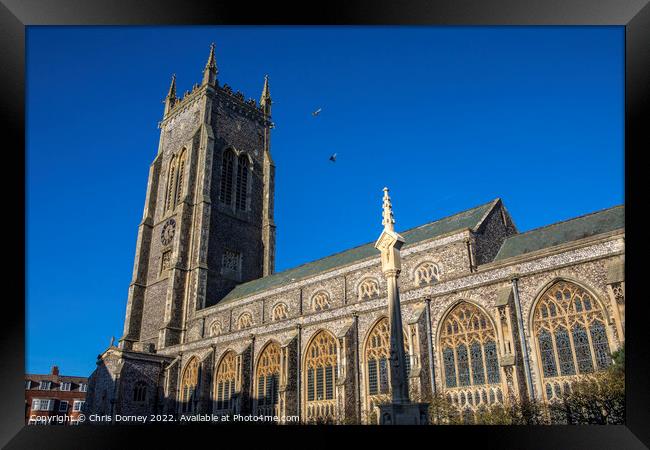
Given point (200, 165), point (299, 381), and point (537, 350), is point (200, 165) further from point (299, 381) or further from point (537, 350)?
point (537, 350)

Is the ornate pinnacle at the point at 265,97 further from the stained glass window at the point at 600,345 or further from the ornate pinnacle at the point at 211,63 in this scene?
the stained glass window at the point at 600,345

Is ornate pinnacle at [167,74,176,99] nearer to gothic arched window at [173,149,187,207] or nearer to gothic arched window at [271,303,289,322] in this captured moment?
gothic arched window at [173,149,187,207]

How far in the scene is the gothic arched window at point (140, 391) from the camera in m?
31.0

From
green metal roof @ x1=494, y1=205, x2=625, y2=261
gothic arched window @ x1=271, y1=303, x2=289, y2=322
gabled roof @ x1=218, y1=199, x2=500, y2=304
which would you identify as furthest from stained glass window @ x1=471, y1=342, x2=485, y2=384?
gothic arched window @ x1=271, y1=303, x2=289, y2=322

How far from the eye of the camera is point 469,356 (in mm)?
19688

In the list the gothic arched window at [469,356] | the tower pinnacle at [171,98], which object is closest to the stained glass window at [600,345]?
the gothic arched window at [469,356]

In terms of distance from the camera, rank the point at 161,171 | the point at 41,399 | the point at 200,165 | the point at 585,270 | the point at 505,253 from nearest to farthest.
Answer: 1. the point at 585,270
2. the point at 505,253
3. the point at 41,399
4. the point at 200,165
5. the point at 161,171

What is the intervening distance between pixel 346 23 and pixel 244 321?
2800 centimetres

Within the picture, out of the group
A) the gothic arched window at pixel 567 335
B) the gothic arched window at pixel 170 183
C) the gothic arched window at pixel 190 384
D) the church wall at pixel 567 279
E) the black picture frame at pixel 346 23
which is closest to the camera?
the black picture frame at pixel 346 23

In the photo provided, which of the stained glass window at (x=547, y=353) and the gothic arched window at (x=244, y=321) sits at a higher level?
the gothic arched window at (x=244, y=321)

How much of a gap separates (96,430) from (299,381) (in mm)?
16270

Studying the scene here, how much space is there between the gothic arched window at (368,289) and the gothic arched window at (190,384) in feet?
39.6

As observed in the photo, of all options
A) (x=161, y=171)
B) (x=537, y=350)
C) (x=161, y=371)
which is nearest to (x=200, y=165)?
(x=161, y=171)

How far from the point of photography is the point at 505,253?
2478 centimetres
